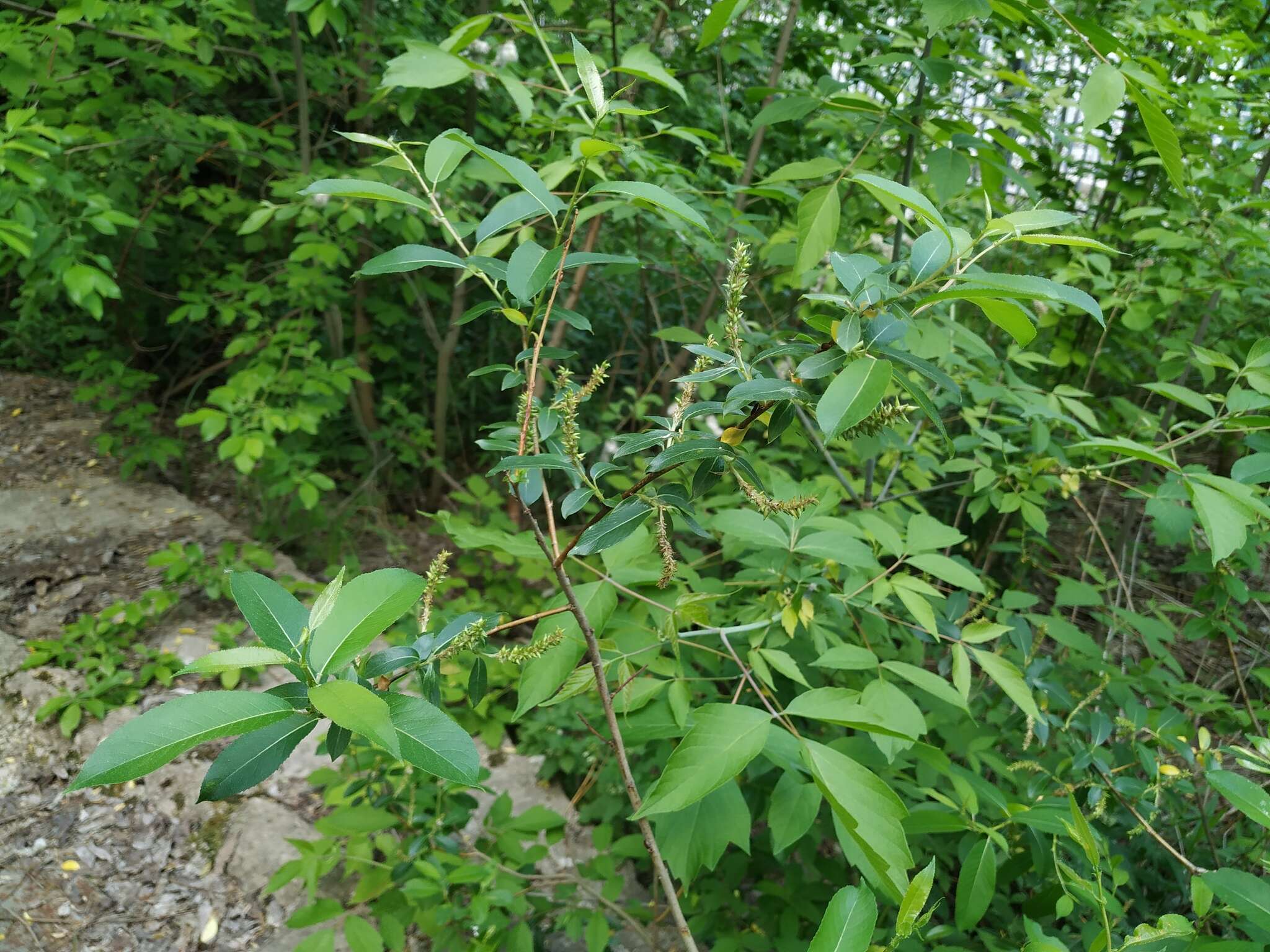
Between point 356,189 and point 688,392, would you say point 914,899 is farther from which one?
point 356,189

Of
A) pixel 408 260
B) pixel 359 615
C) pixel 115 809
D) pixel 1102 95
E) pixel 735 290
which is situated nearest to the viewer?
pixel 359 615

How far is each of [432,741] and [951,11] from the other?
114 cm

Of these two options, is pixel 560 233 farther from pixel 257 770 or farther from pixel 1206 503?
pixel 1206 503

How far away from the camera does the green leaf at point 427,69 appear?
1431mm

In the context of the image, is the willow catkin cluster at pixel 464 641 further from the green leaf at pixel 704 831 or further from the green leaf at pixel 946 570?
the green leaf at pixel 946 570

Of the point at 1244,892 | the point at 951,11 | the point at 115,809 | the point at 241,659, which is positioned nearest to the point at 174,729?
the point at 241,659

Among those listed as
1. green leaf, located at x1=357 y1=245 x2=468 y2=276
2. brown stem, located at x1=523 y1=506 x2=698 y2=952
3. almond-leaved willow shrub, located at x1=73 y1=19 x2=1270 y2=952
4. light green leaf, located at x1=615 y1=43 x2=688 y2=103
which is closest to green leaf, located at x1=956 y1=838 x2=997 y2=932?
almond-leaved willow shrub, located at x1=73 y1=19 x2=1270 y2=952

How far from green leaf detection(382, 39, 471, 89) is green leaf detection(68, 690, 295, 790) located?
126cm

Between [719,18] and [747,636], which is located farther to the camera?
[747,636]

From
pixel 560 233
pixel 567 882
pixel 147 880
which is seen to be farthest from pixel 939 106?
pixel 147 880

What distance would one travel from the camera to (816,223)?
48.4 inches

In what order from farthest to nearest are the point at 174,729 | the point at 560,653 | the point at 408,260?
the point at 560,653, the point at 408,260, the point at 174,729

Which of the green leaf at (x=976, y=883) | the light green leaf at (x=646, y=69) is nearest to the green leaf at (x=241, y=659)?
the light green leaf at (x=646, y=69)

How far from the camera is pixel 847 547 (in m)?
1.18
